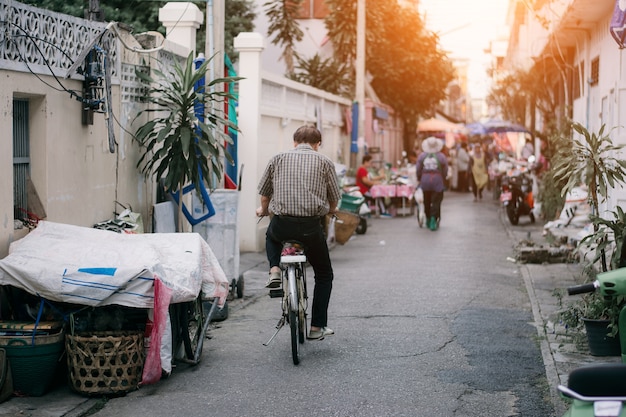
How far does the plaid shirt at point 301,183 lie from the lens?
8.05 metres

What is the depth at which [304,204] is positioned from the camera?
8.04 meters

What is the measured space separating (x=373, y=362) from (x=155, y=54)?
203 inches

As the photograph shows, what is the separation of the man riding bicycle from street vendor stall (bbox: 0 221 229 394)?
2.71 feet

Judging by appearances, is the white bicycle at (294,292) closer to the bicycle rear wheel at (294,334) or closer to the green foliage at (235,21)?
the bicycle rear wheel at (294,334)

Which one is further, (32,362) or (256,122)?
(256,122)

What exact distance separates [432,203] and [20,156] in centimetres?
1267

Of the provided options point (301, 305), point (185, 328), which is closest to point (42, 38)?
point (185, 328)

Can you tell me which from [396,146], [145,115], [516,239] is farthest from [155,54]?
[396,146]

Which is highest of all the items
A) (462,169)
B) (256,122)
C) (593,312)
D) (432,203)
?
(256,122)

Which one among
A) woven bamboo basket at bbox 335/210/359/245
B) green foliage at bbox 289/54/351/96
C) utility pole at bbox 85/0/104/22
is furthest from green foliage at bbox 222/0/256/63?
utility pole at bbox 85/0/104/22

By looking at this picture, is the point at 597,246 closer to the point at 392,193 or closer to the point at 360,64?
the point at 392,193

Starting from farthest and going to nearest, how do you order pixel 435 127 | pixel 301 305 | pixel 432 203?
pixel 435 127, pixel 432 203, pixel 301 305

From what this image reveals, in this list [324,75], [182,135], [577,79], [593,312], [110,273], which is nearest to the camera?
[110,273]

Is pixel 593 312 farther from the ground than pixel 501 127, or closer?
closer
